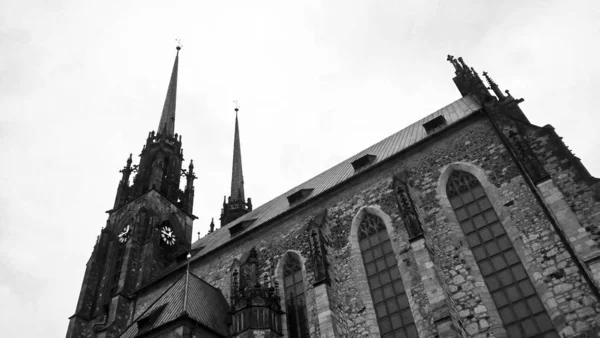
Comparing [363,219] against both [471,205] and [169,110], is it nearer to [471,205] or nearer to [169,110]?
[471,205]

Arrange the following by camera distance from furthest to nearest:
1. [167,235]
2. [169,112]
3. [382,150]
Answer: [169,112] < [167,235] < [382,150]

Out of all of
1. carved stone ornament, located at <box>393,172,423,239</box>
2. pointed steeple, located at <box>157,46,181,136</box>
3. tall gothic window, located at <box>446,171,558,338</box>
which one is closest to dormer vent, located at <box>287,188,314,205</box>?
carved stone ornament, located at <box>393,172,423,239</box>

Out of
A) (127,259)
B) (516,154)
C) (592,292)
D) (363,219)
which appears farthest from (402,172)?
(127,259)

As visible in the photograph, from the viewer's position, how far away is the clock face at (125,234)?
25.3 m

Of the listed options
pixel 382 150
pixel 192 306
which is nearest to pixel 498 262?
pixel 382 150

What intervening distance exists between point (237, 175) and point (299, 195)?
17.0 m

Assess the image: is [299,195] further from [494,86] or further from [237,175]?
[237,175]

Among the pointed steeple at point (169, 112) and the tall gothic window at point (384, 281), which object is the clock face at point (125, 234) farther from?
the tall gothic window at point (384, 281)

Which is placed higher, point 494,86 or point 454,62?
point 454,62

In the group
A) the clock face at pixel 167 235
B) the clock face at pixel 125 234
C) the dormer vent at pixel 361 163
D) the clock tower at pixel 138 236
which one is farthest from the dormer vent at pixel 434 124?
the clock face at pixel 125 234

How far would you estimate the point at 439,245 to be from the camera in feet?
42.7

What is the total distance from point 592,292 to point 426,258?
12.2 ft

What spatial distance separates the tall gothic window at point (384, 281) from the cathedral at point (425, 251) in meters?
0.04

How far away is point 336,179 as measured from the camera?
18.3 metres
